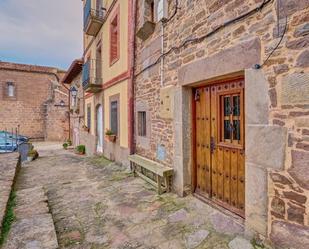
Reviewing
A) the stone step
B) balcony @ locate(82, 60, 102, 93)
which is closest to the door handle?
the stone step

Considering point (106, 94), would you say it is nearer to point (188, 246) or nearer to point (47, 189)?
point (47, 189)

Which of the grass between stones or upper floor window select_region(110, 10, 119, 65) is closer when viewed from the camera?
the grass between stones

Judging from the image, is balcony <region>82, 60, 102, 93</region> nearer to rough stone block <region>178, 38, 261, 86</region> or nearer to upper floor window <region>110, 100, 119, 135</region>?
upper floor window <region>110, 100, 119, 135</region>

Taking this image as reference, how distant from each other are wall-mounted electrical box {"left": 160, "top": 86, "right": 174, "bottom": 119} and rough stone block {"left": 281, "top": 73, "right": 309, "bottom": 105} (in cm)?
236

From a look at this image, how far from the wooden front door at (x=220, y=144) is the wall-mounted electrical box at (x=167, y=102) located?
0.53 meters

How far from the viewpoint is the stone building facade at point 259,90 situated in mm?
2197

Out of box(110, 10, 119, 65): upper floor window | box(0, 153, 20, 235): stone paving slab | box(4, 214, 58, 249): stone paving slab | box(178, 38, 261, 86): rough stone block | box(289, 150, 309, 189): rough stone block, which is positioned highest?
box(110, 10, 119, 65): upper floor window

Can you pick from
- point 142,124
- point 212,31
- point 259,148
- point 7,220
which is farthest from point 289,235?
point 142,124

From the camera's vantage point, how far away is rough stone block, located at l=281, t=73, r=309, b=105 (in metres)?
2.13

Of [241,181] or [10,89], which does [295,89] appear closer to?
[241,181]

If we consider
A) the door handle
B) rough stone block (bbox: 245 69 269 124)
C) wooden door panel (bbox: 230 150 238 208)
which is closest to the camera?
rough stone block (bbox: 245 69 269 124)

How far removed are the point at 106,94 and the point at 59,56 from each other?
3729cm

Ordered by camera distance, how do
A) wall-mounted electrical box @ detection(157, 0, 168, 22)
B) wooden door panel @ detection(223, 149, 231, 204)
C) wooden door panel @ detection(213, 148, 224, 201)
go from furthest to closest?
wall-mounted electrical box @ detection(157, 0, 168, 22), wooden door panel @ detection(213, 148, 224, 201), wooden door panel @ detection(223, 149, 231, 204)

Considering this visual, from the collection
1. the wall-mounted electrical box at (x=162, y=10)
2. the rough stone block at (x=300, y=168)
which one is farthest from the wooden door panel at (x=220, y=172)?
the wall-mounted electrical box at (x=162, y=10)
